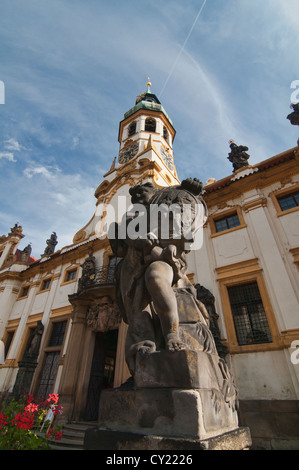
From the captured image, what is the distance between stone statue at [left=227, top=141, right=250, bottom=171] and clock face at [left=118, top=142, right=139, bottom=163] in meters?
8.51

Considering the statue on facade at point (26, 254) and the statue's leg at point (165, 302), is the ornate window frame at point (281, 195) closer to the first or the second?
the statue's leg at point (165, 302)

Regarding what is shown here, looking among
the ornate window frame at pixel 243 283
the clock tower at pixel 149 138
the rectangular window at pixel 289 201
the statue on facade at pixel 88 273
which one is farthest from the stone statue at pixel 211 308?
the clock tower at pixel 149 138

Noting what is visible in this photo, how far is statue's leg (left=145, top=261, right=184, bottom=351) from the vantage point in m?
2.12

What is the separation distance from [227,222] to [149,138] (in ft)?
39.2

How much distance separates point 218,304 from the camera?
887 cm

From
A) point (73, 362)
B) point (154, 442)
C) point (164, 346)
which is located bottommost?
point (154, 442)

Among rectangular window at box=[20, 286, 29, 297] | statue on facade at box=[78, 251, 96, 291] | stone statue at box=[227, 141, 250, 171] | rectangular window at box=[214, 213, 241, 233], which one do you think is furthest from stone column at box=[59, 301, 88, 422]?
stone statue at box=[227, 141, 250, 171]

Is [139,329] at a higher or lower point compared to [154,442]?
higher

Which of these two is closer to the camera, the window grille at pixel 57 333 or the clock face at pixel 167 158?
the window grille at pixel 57 333

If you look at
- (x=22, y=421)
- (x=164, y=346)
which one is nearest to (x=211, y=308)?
(x=164, y=346)

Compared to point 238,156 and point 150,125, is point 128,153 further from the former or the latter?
point 238,156

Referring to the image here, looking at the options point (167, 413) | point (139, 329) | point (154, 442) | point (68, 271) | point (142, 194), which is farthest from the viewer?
point (68, 271)

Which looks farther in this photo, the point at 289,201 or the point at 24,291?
the point at 24,291

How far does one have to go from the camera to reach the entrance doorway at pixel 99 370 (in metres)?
9.76
